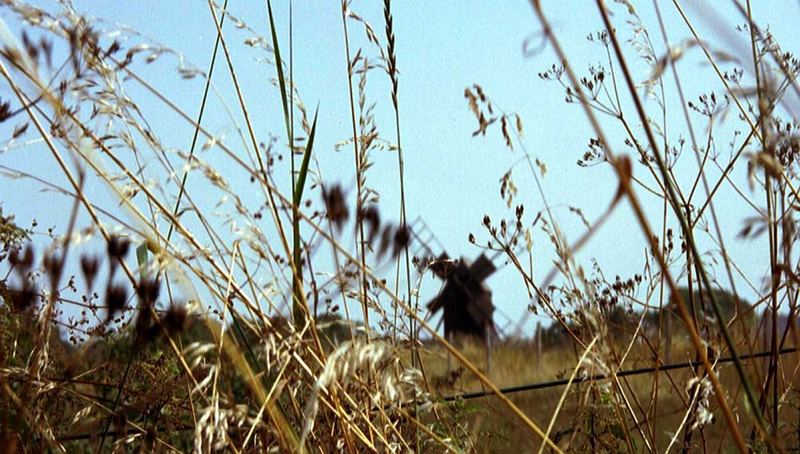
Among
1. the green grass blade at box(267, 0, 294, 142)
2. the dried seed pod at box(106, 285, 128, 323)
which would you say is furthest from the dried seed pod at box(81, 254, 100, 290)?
the green grass blade at box(267, 0, 294, 142)

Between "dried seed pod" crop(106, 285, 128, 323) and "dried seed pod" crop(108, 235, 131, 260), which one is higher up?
"dried seed pod" crop(108, 235, 131, 260)

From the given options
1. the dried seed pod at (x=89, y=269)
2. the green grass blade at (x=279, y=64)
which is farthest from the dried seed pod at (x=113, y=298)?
the green grass blade at (x=279, y=64)

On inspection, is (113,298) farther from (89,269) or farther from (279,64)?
(279,64)

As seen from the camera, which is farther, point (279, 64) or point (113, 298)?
point (279, 64)

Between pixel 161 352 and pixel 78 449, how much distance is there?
59 cm

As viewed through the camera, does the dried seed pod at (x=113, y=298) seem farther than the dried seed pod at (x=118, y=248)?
No

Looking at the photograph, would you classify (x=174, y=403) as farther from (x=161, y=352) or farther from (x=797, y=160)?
(x=797, y=160)

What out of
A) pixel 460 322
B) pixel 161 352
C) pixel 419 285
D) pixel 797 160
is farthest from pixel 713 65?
pixel 460 322

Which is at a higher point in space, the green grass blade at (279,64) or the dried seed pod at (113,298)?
the green grass blade at (279,64)

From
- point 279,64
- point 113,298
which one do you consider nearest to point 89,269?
point 113,298


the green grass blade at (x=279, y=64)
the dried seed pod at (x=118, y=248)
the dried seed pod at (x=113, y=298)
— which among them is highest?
the green grass blade at (x=279, y=64)

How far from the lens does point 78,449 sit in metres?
3.51

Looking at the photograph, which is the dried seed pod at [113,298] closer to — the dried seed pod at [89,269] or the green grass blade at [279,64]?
the dried seed pod at [89,269]

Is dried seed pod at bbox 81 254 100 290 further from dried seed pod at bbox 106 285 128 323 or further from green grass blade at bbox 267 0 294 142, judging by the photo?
green grass blade at bbox 267 0 294 142
